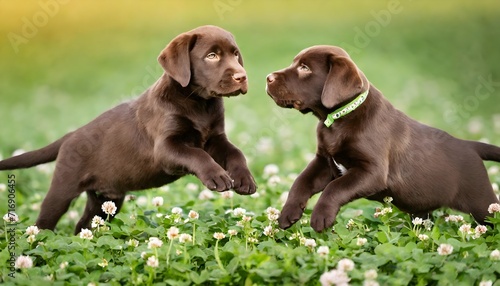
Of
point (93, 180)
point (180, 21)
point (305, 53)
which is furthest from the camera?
point (180, 21)

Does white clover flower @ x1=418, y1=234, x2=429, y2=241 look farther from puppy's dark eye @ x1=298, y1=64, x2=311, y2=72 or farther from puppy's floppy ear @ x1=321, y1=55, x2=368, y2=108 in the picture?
puppy's dark eye @ x1=298, y1=64, x2=311, y2=72

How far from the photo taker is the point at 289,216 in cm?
474

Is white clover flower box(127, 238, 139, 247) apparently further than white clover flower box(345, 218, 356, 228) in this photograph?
No

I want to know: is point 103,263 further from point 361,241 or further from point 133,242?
point 361,241

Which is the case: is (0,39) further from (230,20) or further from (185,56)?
(185,56)

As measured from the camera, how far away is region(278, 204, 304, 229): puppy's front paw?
4.72 meters

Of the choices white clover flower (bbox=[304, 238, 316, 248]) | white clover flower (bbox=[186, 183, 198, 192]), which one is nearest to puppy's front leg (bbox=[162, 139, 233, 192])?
white clover flower (bbox=[304, 238, 316, 248])

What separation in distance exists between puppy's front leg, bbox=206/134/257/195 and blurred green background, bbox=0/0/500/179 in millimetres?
3235

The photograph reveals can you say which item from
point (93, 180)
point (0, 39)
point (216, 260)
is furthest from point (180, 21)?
point (216, 260)

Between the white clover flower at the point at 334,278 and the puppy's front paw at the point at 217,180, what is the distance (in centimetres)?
106

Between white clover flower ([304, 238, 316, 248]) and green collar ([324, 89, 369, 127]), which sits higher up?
green collar ([324, 89, 369, 127])

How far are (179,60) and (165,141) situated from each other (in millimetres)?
539

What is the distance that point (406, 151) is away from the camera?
505cm

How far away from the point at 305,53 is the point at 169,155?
1105 mm
